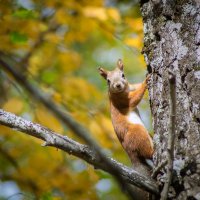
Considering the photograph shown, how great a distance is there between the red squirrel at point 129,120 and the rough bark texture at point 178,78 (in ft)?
1.62

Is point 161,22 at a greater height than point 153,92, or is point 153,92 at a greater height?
point 161,22

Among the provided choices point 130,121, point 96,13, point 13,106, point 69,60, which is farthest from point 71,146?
point 69,60

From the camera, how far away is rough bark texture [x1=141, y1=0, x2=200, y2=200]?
152 cm

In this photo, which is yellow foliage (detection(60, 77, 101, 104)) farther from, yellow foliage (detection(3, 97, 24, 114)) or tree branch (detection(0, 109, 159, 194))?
tree branch (detection(0, 109, 159, 194))

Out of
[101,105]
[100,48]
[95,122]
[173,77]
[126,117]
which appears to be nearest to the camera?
[173,77]

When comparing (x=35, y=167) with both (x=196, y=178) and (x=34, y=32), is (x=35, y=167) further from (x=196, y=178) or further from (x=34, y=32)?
(x=196, y=178)

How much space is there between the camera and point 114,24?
332 cm

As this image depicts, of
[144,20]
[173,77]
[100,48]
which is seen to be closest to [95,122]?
[144,20]

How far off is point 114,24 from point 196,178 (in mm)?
2035

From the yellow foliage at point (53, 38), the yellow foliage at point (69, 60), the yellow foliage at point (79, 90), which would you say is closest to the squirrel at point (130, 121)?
the yellow foliage at point (53, 38)

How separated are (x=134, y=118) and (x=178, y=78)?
1.10 metres

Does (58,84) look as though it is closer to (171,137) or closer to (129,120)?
(129,120)

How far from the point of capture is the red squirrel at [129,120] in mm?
2416

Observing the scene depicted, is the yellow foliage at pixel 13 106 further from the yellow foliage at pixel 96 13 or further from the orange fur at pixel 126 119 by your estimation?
the yellow foliage at pixel 96 13
